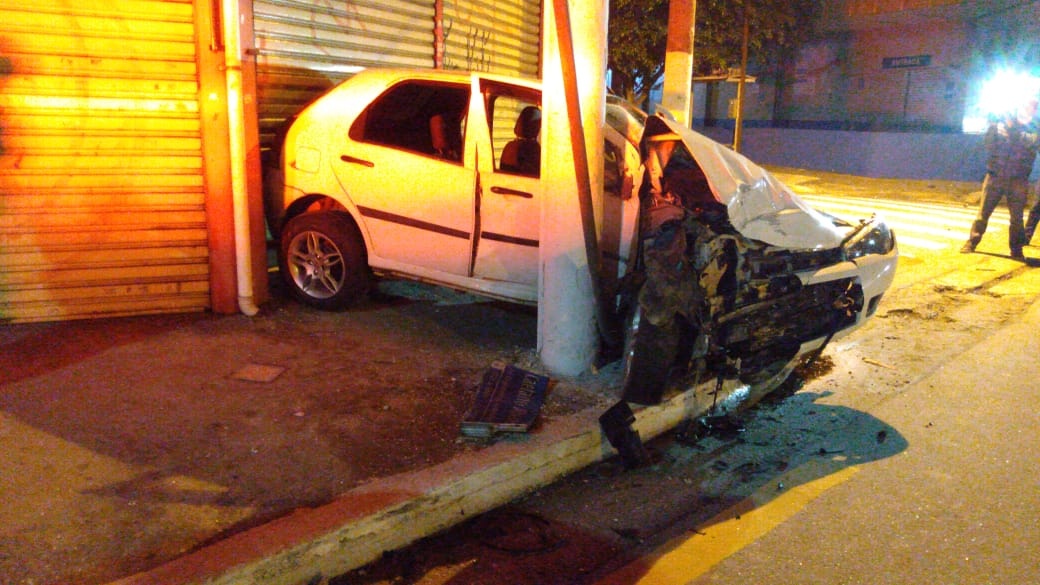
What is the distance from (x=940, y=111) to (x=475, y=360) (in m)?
22.8

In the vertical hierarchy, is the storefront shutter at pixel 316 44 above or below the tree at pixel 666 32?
below

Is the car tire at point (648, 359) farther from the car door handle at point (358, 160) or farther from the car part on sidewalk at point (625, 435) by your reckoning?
the car door handle at point (358, 160)

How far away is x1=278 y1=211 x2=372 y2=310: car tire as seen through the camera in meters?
6.12

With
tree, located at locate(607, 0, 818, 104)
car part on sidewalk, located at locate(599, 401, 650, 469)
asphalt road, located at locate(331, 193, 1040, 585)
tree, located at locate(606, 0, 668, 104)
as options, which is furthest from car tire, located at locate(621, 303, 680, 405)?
tree, located at locate(606, 0, 668, 104)

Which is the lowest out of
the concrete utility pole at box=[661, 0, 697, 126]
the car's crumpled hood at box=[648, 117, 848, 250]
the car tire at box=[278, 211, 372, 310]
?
the car tire at box=[278, 211, 372, 310]

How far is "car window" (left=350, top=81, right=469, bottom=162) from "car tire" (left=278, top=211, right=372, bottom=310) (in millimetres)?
695

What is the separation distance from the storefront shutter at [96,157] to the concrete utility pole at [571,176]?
8.84 ft

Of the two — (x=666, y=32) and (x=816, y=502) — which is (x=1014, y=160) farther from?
(x=666, y=32)

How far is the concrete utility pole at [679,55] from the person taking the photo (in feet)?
25.7

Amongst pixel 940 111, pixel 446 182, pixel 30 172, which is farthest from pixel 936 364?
pixel 940 111

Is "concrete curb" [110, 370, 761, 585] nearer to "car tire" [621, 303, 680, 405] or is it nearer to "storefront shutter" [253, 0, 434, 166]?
"car tire" [621, 303, 680, 405]

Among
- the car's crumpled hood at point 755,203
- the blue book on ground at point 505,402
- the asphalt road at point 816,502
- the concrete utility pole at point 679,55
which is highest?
the concrete utility pole at point 679,55

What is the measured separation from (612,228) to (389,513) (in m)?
2.47

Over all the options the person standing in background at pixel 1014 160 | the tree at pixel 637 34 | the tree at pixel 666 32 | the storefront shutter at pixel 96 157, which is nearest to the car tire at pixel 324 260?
the storefront shutter at pixel 96 157
